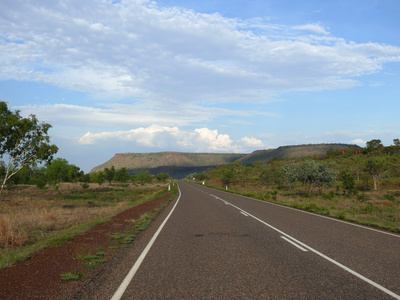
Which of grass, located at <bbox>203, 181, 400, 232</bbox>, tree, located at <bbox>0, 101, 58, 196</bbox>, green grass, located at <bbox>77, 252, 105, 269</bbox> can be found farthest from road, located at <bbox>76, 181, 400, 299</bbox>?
tree, located at <bbox>0, 101, 58, 196</bbox>

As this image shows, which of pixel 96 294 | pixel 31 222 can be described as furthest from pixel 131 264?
pixel 31 222

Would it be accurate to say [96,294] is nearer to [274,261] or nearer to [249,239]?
[274,261]

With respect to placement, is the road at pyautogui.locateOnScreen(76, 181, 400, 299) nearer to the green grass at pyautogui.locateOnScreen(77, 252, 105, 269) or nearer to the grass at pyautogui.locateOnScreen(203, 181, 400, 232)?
the green grass at pyautogui.locateOnScreen(77, 252, 105, 269)

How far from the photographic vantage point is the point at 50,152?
24.3m

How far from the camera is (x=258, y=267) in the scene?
5.43m

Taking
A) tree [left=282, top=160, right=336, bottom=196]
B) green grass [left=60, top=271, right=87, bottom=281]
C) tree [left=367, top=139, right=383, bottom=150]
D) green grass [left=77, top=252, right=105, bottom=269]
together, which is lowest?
green grass [left=77, top=252, right=105, bottom=269]

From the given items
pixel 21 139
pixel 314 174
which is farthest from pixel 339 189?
pixel 21 139

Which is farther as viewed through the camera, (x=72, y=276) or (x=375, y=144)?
(x=375, y=144)

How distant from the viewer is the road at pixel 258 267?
4184 mm

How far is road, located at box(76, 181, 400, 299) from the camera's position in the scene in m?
4.18

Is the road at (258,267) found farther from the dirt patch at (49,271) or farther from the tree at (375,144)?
the tree at (375,144)

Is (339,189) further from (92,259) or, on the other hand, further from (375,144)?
(375,144)

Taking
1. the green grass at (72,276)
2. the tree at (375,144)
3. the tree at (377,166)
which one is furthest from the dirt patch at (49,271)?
the tree at (375,144)

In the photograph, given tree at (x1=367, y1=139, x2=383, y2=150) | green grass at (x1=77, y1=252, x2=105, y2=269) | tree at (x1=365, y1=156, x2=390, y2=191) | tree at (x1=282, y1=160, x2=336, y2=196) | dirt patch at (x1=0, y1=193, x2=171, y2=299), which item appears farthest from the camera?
tree at (x1=367, y1=139, x2=383, y2=150)
